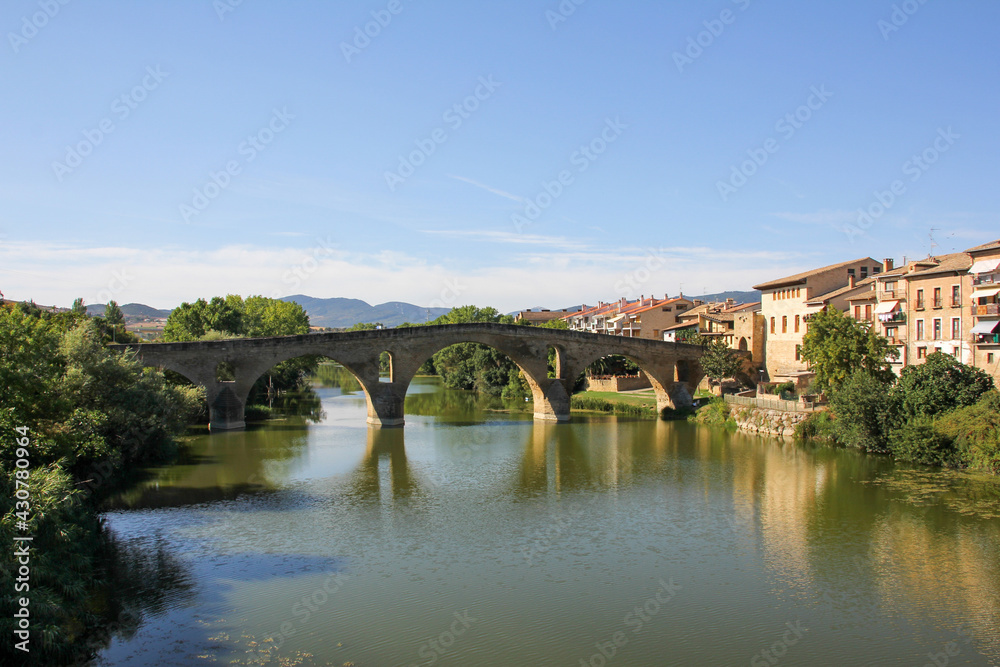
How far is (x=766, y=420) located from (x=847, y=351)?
4765 millimetres

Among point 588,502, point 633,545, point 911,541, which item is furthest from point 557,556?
point 911,541

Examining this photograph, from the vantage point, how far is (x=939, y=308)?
26875 mm

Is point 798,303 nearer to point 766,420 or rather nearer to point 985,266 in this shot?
point 766,420

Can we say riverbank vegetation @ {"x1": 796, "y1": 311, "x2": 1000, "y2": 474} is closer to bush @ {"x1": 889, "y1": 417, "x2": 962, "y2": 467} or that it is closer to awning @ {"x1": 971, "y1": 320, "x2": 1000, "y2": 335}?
bush @ {"x1": 889, "y1": 417, "x2": 962, "y2": 467}

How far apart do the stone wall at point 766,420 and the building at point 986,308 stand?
6.36 meters

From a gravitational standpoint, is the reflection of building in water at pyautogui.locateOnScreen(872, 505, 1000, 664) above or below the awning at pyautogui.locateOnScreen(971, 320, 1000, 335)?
below

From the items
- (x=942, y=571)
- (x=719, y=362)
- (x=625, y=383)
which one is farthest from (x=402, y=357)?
(x=942, y=571)

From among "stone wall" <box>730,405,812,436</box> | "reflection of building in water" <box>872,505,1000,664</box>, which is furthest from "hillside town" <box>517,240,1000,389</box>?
"reflection of building in water" <box>872,505,1000,664</box>

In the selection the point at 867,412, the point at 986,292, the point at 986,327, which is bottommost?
the point at 867,412

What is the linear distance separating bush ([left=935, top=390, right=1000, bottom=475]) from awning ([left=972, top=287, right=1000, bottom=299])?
165 inches

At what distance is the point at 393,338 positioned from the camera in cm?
3450

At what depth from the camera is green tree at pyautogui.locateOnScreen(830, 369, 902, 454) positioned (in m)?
25.0

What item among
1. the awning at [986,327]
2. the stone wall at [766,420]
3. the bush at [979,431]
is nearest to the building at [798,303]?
the stone wall at [766,420]

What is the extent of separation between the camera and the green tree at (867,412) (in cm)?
2500
